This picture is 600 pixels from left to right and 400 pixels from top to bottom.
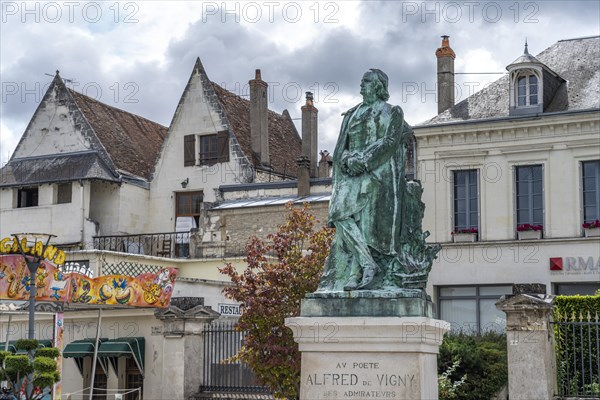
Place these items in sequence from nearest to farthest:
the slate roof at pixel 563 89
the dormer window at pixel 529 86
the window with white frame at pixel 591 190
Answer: the window with white frame at pixel 591 190 < the dormer window at pixel 529 86 < the slate roof at pixel 563 89

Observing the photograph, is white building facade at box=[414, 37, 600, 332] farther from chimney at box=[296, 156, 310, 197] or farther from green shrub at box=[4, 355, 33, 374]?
green shrub at box=[4, 355, 33, 374]

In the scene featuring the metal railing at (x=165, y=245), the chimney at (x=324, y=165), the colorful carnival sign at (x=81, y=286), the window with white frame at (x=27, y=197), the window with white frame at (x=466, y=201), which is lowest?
the colorful carnival sign at (x=81, y=286)

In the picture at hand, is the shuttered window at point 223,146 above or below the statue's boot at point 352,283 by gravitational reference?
above

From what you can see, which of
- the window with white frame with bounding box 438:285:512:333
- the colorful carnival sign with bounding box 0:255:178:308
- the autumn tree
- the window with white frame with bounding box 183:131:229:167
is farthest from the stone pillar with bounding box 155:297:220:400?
the window with white frame with bounding box 183:131:229:167

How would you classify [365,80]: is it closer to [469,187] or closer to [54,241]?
[469,187]

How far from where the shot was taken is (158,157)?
40.0m

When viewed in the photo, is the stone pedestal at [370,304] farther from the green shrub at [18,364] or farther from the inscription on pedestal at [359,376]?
the green shrub at [18,364]

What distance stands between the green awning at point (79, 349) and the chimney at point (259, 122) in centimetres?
1362

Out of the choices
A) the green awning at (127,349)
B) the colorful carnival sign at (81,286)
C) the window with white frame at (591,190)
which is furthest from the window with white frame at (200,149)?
the window with white frame at (591,190)

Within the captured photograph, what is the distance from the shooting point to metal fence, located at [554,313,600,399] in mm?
18047

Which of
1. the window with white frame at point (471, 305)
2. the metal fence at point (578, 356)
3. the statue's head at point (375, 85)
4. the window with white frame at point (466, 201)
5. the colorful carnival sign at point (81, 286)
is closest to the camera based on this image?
the statue's head at point (375, 85)

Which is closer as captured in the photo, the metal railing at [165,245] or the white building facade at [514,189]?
the white building facade at [514,189]

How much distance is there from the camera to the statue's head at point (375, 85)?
1298 centimetres

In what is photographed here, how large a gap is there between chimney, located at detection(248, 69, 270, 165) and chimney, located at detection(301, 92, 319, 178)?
148 centimetres
